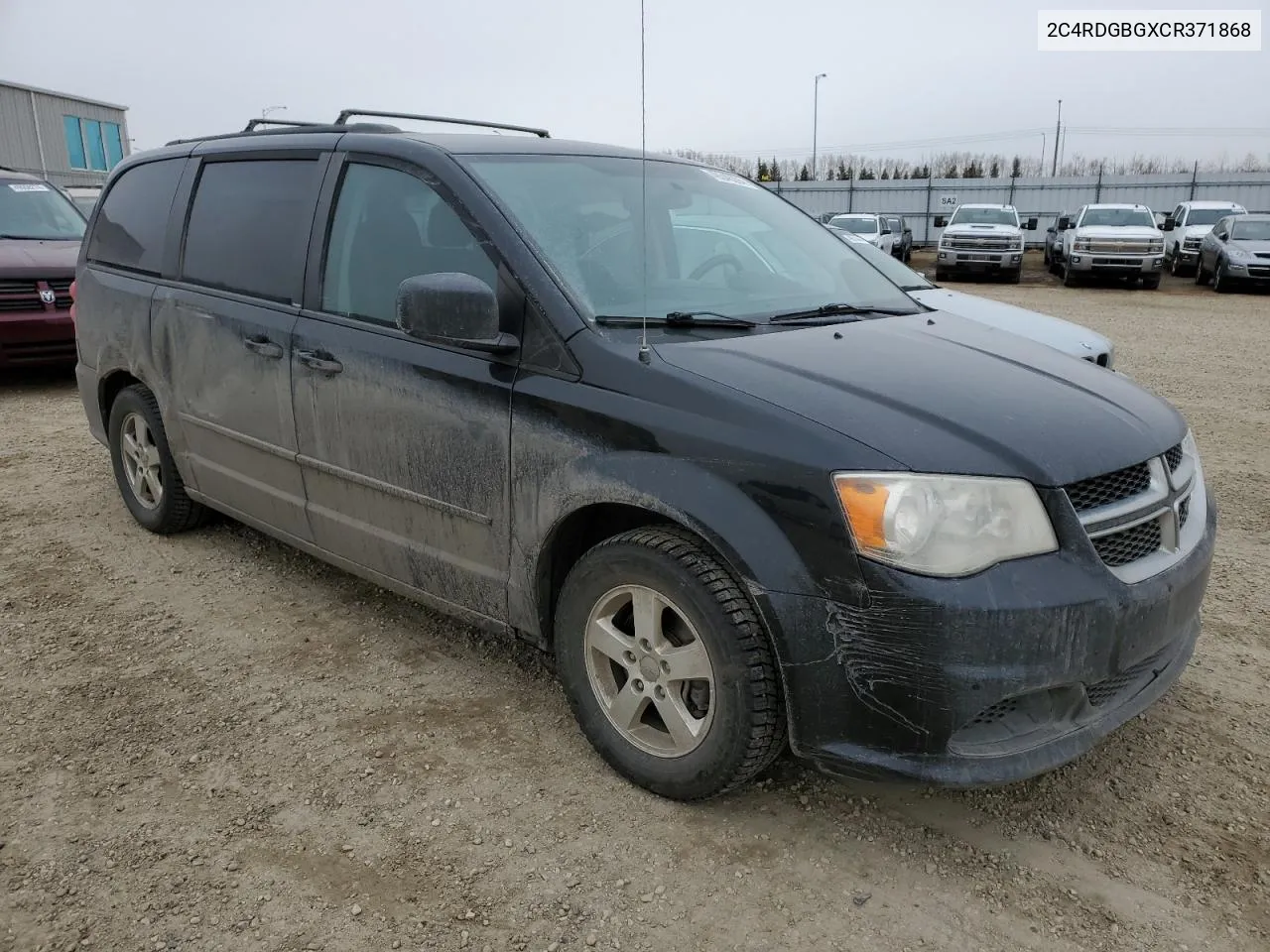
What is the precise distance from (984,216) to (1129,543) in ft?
74.9

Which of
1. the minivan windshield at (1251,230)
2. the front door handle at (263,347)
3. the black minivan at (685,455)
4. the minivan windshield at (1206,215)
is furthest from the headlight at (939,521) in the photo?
the minivan windshield at (1206,215)

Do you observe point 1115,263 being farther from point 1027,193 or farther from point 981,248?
point 1027,193

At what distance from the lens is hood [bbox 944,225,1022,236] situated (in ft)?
71.9

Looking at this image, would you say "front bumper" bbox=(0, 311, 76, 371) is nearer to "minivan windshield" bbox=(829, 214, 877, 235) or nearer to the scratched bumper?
the scratched bumper

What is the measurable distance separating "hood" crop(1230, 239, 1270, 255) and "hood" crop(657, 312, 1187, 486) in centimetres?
1926

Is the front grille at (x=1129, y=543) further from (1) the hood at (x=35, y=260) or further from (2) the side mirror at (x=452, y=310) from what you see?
(1) the hood at (x=35, y=260)

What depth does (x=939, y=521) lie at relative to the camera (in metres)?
2.21

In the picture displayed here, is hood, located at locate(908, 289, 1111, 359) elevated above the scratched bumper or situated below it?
above

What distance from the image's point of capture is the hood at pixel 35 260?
26.6 ft

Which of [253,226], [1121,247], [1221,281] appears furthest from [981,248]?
[253,226]

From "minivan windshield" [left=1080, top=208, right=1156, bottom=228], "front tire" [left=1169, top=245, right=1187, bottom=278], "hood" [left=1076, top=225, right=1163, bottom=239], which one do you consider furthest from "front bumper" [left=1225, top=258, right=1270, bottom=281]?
"front tire" [left=1169, top=245, right=1187, bottom=278]

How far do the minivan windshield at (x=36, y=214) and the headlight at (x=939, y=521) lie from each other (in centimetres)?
909

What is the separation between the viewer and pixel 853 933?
2232 millimetres

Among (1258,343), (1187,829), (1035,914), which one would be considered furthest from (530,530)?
(1258,343)
